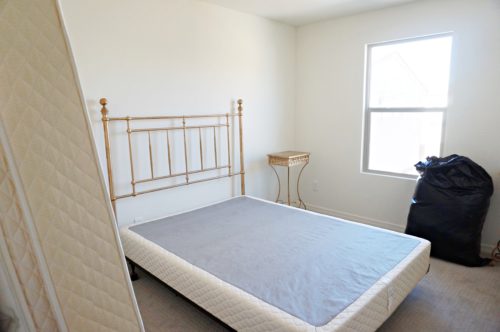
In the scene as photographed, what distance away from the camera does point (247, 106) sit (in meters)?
3.62

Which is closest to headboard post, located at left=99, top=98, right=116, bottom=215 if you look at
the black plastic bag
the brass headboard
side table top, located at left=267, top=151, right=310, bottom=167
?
the brass headboard

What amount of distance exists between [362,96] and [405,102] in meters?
0.44

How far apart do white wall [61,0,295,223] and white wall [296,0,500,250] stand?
0.35 m

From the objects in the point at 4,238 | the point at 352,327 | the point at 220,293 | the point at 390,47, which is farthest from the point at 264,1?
the point at 4,238

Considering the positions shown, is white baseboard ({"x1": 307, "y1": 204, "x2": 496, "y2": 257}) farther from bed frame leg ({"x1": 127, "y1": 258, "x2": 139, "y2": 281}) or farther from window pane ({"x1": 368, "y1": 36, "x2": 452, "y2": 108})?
bed frame leg ({"x1": 127, "y1": 258, "x2": 139, "y2": 281})

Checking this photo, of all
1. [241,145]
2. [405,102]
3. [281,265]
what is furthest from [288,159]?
[281,265]

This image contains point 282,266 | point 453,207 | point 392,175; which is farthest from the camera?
point 392,175

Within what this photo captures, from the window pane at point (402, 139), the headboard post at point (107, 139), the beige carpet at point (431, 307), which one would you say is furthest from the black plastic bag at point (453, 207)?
the headboard post at point (107, 139)

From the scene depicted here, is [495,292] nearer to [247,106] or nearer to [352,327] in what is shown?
[352,327]

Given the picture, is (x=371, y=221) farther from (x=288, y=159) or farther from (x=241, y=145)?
(x=241, y=145)

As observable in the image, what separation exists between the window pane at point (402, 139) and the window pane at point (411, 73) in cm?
13

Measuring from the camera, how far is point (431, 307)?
85.3 inches

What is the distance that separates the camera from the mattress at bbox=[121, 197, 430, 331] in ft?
5.22

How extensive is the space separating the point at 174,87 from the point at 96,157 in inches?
90.2
